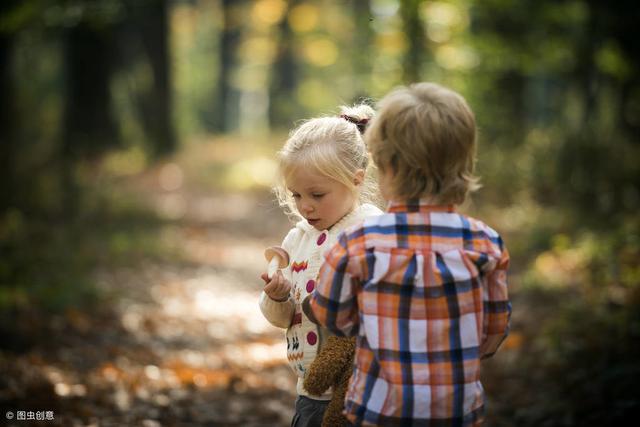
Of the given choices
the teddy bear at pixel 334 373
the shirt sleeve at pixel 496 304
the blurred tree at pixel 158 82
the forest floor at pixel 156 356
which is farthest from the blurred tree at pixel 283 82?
the shirt sleeve at pixel 496 304

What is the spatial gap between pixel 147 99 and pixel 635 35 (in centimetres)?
1298

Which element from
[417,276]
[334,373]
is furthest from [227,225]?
[417,276]

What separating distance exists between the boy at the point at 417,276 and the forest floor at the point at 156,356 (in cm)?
152

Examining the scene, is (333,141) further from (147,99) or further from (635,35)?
(147,99)

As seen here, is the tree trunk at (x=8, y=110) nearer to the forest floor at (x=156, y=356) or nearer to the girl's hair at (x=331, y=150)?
the forest floor at (x=156, y=356)

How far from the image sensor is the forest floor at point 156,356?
451 centimetres

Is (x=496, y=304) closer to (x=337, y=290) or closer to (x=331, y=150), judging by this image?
(x=337, y=290)

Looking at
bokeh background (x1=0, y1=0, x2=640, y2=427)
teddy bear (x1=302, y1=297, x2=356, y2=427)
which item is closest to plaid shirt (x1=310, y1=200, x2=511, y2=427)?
teddy bear (x1=302, y1=297, x2=356, y2=427)

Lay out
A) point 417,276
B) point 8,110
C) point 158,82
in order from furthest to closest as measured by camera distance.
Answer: point 158,82, point 8,110, point 417,276

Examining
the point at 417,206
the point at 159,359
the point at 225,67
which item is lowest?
the point at 159,359

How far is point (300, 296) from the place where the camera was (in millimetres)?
2652

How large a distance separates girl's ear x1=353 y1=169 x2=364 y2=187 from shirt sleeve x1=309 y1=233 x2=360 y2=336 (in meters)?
0.48

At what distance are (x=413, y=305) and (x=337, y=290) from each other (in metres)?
0.26

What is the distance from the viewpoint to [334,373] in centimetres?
247
